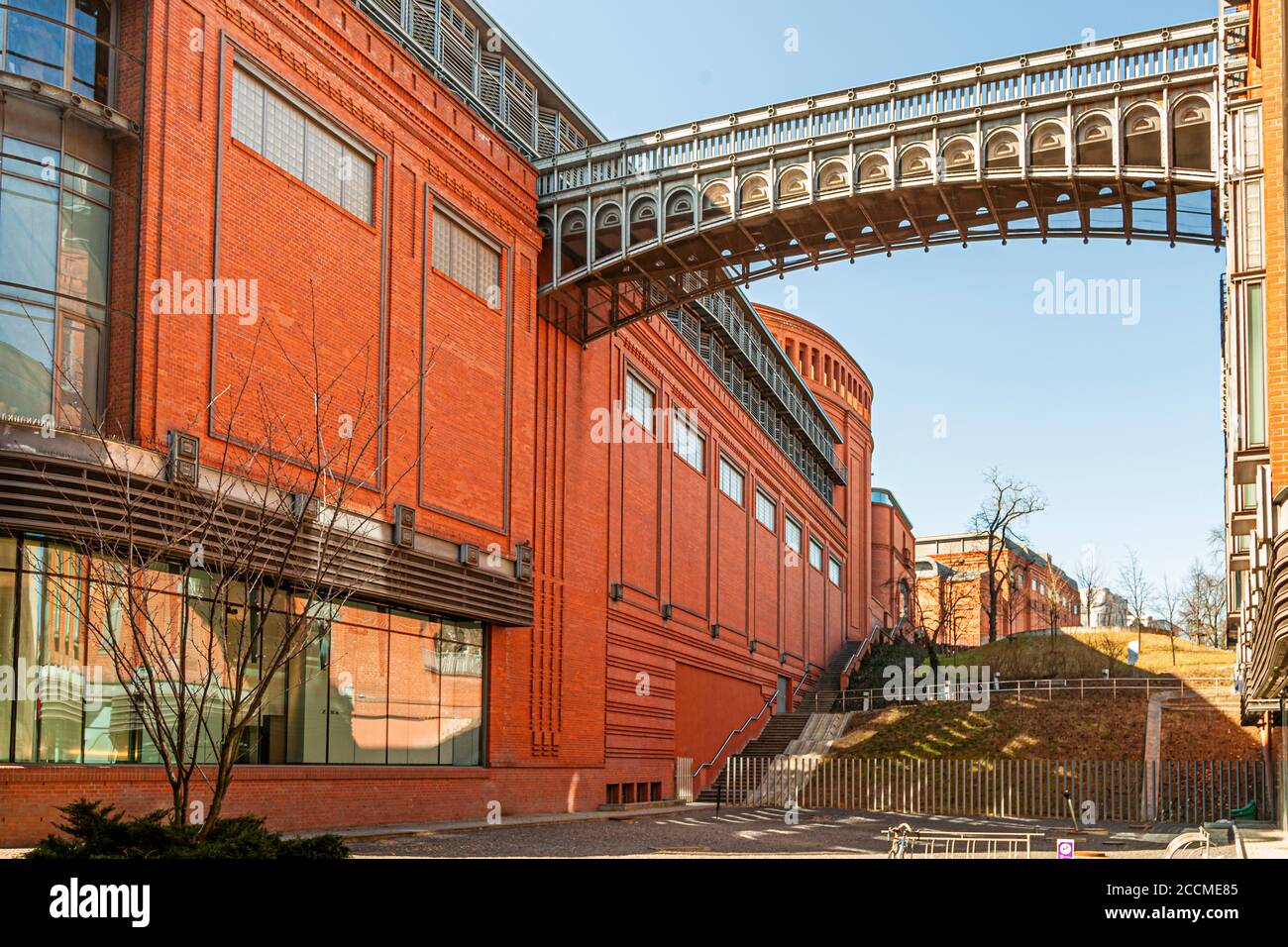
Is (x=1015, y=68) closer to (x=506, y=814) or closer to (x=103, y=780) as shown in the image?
(x=506, y=814)

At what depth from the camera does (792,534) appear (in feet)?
190

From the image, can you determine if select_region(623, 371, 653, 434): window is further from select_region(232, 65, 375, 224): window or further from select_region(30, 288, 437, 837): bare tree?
select_region(232, 65, 375, 224): window

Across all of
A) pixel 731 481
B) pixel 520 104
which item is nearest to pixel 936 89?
pixel 520 104

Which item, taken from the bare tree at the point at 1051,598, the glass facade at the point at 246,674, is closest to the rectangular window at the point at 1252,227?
the glass facade at the point at 246,674

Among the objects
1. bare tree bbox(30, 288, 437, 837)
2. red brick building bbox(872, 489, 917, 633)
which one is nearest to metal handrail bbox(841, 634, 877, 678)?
red brick building bbox(872, 489, 917, 633)

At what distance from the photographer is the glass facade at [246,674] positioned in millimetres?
16016

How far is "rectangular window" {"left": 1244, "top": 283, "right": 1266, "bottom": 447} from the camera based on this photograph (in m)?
15.7

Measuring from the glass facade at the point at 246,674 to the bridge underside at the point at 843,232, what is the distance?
9583 mm

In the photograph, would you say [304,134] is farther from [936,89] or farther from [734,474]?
[734,474]

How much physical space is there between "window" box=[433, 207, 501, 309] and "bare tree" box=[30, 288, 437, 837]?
11.2 ft

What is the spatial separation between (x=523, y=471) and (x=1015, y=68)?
1359 cm

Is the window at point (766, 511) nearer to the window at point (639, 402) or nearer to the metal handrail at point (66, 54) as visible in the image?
the window at point (639, 402)

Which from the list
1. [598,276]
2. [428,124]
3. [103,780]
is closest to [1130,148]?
[598,276]
